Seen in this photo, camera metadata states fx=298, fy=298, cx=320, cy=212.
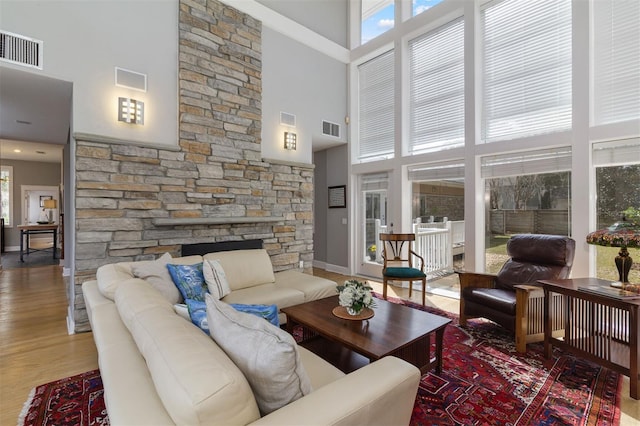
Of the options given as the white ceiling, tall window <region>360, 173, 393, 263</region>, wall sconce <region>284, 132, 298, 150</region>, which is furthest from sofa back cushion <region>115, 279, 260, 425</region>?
tall window <region>360, 173, 393, 263</region>

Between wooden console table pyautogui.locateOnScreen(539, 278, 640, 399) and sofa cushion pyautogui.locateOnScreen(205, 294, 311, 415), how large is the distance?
91.6 inches

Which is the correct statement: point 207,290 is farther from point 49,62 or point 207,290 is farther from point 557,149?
point 557,149

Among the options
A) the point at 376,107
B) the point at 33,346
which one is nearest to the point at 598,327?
the point at 376,107

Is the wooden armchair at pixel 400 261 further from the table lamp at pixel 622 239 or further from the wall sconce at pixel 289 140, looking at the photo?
the wall sconce at pixel 289 140

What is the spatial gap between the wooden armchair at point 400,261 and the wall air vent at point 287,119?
229 cm

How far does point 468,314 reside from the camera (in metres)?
3.12

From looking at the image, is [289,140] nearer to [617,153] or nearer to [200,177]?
[200,177]

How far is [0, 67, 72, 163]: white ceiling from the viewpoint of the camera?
120 inches

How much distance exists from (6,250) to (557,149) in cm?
1284

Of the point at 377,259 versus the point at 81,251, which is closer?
the point at 81,251

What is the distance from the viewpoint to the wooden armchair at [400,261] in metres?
3.87

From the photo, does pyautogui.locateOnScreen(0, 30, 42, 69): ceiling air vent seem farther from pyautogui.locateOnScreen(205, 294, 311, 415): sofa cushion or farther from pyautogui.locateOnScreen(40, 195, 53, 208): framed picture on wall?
pyautogui.locateOnScreen(40, 195, 53, 208): framed picture on wall

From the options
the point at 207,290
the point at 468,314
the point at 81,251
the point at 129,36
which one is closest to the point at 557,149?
the point at 468,314

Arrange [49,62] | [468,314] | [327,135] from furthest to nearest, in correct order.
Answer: [327,135], [468,314], [49,62]
